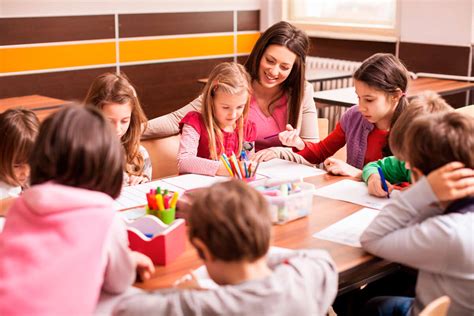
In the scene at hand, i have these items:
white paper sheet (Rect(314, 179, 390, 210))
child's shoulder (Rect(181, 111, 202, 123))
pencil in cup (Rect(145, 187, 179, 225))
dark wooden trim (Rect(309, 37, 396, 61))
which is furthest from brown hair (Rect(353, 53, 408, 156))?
dark wooden trim (Rect(309, 37, 396, 61))

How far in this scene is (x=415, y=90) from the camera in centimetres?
448

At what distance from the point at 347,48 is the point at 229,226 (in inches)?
193

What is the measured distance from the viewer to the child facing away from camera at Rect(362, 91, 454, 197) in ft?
6.36

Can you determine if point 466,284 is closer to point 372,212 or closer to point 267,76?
point 372,212

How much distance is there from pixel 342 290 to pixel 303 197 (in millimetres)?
342

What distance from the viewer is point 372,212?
207 cm

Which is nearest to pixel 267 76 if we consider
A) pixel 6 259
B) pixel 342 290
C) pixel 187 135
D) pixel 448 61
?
pixel 187 135

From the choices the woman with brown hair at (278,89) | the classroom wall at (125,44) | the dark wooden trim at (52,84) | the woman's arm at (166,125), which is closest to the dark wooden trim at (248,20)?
the classroom wall at (125,44)

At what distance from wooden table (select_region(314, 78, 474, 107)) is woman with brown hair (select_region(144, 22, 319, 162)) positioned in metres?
0.95

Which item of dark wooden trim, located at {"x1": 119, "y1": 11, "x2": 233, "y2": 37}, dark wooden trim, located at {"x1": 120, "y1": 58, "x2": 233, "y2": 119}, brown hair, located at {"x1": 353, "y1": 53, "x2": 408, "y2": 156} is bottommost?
dark wooden trim, located at {"x1": 120, "y1": 58, "x2": 233, "y2": 119}

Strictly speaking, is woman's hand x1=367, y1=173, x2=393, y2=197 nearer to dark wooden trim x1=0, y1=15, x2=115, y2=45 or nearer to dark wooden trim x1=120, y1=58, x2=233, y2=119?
dark wooden trim x1=0, y1=15, x2=115, y2=45

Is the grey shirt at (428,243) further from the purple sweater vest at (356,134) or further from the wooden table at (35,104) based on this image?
the wooden table at (35,104)

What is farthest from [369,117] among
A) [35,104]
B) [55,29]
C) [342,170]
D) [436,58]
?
[55,29]

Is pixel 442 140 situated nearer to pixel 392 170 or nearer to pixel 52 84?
pixel 392 170
